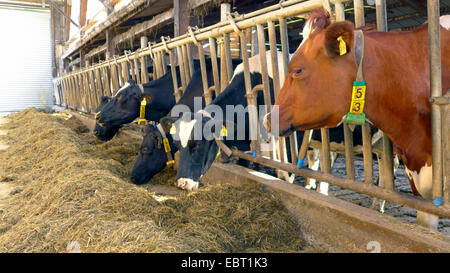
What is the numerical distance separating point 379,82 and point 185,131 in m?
2.12

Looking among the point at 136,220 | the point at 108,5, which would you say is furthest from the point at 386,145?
the point at 108,5

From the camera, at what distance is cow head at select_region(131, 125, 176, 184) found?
4918 mm

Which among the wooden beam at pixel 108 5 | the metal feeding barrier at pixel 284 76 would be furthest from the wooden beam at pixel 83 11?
the metal feeding barrier at pixel 284 76

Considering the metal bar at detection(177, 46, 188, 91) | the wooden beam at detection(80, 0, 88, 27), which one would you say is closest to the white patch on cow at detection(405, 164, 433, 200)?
the metal bar at detection(177, 46, 188, 91)

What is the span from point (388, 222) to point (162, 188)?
312cm

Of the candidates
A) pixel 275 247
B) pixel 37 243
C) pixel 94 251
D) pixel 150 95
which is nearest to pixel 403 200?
pixel 275 247

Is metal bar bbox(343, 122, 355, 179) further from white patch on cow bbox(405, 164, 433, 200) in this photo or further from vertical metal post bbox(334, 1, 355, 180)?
white patch on cow bbox(405, 164, 433, 200)

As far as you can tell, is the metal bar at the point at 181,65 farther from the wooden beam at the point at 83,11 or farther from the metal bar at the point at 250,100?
the wooden beam at the point at 83,11

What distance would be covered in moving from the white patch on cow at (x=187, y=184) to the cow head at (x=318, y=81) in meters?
1.52

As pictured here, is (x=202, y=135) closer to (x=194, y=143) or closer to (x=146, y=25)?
(x=194, y=143)

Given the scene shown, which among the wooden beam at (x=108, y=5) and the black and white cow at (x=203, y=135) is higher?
the wooden beam at (x=108, y=5)

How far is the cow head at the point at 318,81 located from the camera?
216 centimetres
